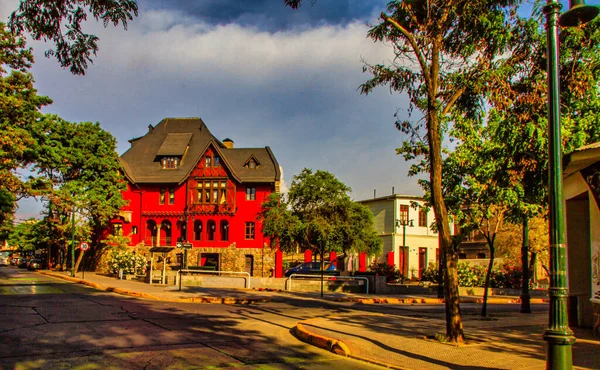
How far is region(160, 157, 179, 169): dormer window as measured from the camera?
52656 millimetres

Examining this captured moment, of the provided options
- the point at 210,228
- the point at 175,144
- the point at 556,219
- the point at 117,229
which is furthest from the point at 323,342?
the point at 175,144

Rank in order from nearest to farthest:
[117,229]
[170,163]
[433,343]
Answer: [433,343]
[117,229]
[170,163]

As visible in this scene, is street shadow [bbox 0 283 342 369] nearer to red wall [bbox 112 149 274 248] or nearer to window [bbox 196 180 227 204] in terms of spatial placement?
red wall [bbox 112 149 274 248]

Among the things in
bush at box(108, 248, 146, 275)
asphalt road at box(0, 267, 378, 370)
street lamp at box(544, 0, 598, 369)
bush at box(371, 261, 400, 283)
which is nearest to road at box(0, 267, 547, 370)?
asphalt road at box(0, 267, 378, 370)

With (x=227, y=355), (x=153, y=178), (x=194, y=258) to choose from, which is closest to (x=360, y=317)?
(x=227, y=355)

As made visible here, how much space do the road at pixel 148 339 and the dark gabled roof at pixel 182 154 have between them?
33.8 metres

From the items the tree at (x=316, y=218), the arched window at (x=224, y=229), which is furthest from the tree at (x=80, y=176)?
the tree at (x=316, y=218)

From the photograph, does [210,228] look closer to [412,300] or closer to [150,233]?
[150,233]

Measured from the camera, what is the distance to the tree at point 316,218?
37125 millimetres

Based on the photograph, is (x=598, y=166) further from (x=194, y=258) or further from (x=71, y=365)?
(x=194, y=258)

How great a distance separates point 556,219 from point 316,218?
30332 mm

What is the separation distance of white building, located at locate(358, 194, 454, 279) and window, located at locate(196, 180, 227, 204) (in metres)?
16.2

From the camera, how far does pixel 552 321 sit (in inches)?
265

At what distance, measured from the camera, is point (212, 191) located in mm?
50438
